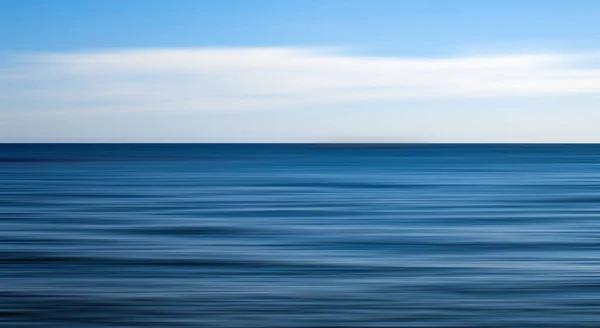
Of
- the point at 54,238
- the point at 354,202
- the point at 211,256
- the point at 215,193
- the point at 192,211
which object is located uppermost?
Answer: the point at 215,193

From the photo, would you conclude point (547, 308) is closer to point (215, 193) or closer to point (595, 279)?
point (595, 279)

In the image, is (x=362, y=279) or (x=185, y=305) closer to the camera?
(x=185, y=305)

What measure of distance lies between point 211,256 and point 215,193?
14426mm

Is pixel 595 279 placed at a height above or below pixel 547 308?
above

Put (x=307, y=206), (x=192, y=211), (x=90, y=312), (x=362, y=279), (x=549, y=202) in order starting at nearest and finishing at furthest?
(x=90, y=312) → (x=362, y=279) → (x=192, y=211) → (x=307, y=206) → (x=549, y=202)

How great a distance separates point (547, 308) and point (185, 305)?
3513 millimetres

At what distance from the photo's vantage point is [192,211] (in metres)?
20.1

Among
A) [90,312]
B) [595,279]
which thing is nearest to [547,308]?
[595,279]

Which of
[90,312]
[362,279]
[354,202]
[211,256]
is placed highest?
[354,202]

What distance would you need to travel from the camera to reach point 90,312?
28.8ft

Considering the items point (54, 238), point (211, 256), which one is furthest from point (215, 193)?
point (211, 256)

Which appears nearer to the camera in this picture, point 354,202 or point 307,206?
point 307,206

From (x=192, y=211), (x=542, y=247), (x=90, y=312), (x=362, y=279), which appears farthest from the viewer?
(x=192, y=211)

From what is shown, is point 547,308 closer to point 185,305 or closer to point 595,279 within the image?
point 595,279
